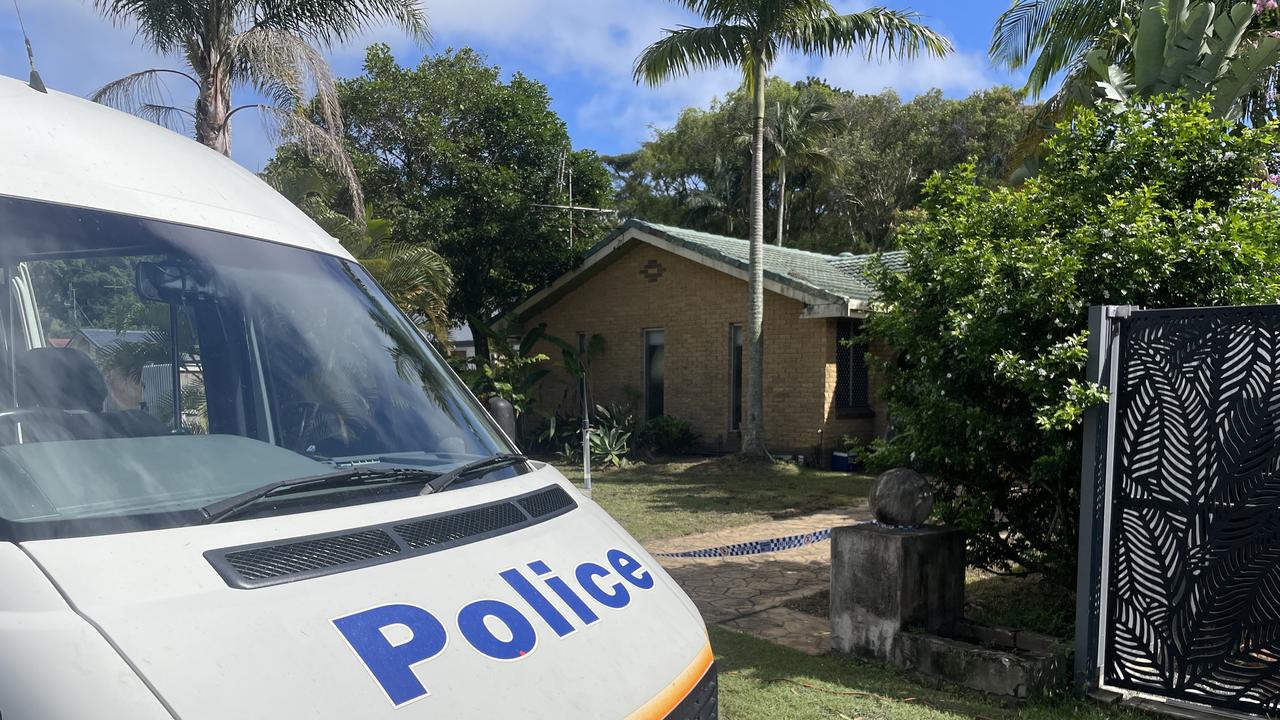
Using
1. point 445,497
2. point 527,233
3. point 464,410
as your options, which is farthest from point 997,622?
point 527,233

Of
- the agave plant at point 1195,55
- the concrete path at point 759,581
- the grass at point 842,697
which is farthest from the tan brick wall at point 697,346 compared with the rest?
the grass at point 842,697

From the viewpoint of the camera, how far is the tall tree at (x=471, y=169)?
2078 centimetres

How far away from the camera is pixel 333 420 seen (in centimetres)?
303

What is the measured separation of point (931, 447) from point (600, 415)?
1242 cm

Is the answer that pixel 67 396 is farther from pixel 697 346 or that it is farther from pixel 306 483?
pixel 697 346

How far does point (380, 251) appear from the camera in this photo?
1548 cm

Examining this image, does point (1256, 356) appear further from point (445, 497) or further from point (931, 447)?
point (445, 497)

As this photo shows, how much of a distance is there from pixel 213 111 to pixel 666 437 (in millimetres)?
9543

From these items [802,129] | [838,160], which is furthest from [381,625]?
[838,160]

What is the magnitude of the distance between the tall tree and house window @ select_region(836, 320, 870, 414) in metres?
6.96

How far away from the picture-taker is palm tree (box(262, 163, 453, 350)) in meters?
13.9

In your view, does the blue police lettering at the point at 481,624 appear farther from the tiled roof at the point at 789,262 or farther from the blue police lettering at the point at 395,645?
the tiled roof at the point at 789,262

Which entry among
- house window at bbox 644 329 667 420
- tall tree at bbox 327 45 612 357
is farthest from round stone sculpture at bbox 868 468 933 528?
tall tree at bbox 327 45 612 357

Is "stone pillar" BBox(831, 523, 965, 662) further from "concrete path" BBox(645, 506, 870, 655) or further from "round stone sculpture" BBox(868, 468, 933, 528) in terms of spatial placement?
"concrete path" BBox(645, 506, 870, 655)
